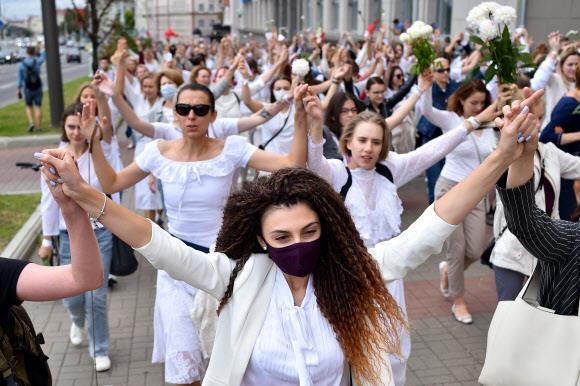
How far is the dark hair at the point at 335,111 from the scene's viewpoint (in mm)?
6215

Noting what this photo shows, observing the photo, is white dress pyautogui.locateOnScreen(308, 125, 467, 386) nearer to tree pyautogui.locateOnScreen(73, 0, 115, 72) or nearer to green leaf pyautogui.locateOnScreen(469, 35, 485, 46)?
green leaf pyautogui.locateOnScreen(469, 35, 485, 46)

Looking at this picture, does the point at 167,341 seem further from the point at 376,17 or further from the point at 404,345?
the point at 376,17

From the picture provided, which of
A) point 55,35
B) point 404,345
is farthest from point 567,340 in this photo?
point 55,35

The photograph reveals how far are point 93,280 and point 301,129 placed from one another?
5.86 feet

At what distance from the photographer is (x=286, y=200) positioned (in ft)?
8.67

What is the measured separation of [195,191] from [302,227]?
1.71 meters

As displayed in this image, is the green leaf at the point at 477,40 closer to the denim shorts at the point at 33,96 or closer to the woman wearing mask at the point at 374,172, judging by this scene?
the woman wearing mask at the point at 374,172

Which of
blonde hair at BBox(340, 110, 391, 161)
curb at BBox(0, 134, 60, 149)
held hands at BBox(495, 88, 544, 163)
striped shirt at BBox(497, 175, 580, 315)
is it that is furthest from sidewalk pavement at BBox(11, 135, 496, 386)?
curb at BBox(0, 134, 60, 149)

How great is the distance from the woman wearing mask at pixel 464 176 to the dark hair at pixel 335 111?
2.22 ft

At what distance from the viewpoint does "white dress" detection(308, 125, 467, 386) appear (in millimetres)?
4277

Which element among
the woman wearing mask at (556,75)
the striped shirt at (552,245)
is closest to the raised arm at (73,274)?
the striped shirt at (552,245)

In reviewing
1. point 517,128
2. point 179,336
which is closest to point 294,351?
point 517,128

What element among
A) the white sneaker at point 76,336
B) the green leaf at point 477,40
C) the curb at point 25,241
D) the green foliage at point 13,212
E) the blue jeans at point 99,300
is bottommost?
the green foliage at point 13,212

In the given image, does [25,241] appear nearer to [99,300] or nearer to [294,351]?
[99,300]
